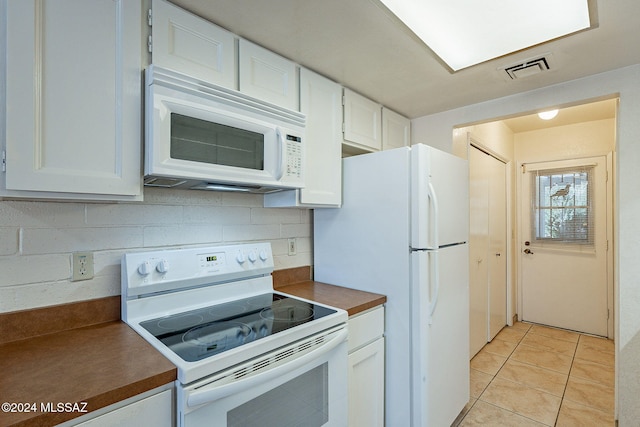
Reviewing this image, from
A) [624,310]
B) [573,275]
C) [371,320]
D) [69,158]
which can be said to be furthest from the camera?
[573,275]

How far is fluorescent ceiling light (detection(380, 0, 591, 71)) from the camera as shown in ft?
4.57

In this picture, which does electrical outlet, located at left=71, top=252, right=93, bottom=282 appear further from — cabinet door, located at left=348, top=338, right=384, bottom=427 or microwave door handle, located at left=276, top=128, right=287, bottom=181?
cabinet door, located at left=348, top=338, right=384, bottom=427

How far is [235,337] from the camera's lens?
1.20 metres

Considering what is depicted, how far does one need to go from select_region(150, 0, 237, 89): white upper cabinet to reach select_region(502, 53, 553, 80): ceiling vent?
1621 mm

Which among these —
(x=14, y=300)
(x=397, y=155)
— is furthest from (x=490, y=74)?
(x=14, y=300)

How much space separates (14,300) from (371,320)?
61.6 inches

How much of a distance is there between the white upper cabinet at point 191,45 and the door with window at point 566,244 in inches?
158

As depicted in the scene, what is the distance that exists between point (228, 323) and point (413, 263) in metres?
1.01

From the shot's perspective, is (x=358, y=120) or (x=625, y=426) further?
(x=358, y=120)

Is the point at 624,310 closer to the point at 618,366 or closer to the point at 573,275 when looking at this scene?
the point at 618,366

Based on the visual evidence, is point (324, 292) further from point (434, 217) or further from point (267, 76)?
point (267, 76)

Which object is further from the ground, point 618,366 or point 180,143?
point 180,143

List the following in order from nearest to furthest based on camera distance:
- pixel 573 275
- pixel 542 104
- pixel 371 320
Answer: pixel 371 320 < pixel 542 104 < pixel 573 275

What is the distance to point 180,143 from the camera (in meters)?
1.25
